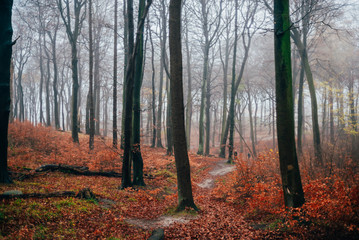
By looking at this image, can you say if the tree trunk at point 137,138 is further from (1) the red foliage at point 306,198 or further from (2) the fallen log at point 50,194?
(1) the red foliage at point 306,198

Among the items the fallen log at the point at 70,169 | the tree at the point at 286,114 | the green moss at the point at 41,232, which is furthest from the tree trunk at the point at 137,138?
the tree at the point at 286,114

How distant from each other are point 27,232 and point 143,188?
5.38m

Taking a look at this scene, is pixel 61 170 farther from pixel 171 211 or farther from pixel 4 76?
pixel 171 211

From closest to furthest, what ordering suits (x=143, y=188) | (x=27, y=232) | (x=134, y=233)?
(x=27, y=232) → (x=134, y=233) → (x=143, y=188)

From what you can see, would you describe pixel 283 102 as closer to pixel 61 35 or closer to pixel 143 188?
pixel 143 188

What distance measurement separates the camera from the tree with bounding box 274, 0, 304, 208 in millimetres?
4977

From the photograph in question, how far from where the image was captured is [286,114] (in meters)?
5.05

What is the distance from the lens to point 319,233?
439 centimetres

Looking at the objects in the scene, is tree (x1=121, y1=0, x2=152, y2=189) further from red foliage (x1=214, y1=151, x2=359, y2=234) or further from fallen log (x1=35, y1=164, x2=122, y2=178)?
red foliage (x1=214, y1=151, x2=359, y2=234)

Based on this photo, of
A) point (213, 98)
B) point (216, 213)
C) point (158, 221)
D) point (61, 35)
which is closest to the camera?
point (158, 221)

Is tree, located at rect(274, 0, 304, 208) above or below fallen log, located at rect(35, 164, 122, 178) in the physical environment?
above

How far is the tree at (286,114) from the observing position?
4977mm

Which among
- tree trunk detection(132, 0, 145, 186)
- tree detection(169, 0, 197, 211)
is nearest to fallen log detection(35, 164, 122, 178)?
tree trunk detection(132, 0, 145, 186)

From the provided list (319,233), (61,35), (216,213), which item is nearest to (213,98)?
(61,35)
